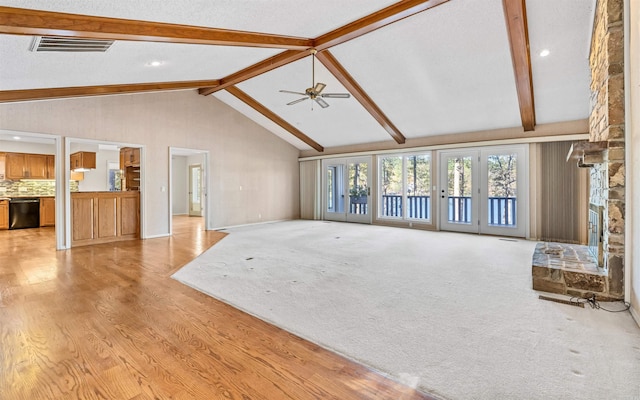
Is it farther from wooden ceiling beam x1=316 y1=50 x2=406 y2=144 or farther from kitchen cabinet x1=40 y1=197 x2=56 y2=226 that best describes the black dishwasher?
wooden ceiling beam x1=316 y1=50 x2=406 y2=144

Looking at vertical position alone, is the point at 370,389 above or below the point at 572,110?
below

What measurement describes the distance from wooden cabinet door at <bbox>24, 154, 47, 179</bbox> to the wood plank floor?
642 centimetres

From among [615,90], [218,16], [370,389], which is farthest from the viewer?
[218,16]

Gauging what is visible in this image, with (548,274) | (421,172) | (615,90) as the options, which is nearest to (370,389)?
(548,274)

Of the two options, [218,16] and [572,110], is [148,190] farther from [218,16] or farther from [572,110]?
[572,110]

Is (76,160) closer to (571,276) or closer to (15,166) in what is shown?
(15,166)

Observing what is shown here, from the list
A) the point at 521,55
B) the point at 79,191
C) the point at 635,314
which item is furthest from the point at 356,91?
the point at 79,191

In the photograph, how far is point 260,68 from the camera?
5.82 m

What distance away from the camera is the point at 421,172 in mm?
8078

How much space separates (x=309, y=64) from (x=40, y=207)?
8.33 meters

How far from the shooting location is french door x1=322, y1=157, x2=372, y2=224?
9.18m

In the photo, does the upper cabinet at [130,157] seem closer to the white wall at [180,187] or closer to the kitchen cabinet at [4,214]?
the kitchen cabinet at [4,214]

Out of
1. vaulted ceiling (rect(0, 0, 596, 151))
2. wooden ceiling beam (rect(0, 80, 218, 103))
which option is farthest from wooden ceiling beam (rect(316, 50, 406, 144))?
wooden ceiling beam (rect(0, 80, 218, 103))

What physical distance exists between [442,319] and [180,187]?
1156cm
